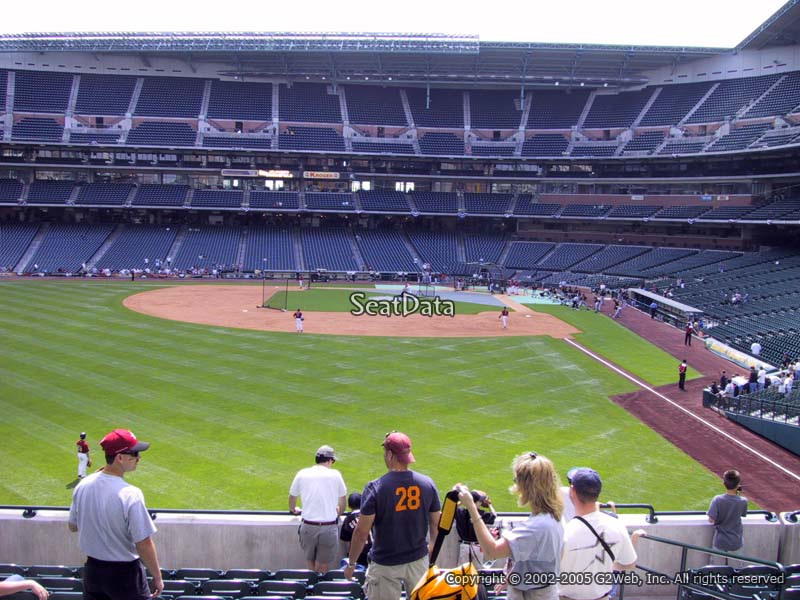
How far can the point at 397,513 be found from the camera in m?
6.10

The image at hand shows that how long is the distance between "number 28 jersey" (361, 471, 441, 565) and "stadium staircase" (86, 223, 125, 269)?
215 ft

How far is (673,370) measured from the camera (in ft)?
102

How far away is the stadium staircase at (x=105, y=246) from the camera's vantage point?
214ft

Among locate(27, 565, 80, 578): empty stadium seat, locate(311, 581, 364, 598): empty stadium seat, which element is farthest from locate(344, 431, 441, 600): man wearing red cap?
locate(27, 565, 80, 578): empty stadium seat

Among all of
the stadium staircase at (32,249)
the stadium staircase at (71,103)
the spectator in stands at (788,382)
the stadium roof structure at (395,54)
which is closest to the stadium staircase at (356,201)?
the stadium roof structure at (395,54)

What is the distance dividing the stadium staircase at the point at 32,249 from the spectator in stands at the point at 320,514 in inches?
2532

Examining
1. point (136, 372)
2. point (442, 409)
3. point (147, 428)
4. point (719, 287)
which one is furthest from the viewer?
point (719, 287)

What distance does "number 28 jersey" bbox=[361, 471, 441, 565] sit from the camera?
6090 millimetres

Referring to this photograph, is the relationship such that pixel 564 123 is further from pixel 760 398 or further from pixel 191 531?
pixel 191 531

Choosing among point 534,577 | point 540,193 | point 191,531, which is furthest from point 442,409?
point 540,193

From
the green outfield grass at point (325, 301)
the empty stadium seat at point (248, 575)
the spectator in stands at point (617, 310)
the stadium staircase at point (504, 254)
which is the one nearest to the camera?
the empty stadium seat at point (248, 575)

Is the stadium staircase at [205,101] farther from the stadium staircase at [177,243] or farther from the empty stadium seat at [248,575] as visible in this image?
the empty stadium seat at [248,575]

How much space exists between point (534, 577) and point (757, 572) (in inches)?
135

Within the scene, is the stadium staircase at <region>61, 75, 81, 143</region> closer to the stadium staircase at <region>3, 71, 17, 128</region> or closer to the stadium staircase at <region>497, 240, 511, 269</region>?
the stadium staircase at <region>3, 71, 17, 128</region>
